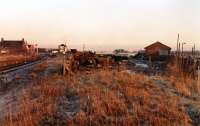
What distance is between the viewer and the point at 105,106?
38.3 feet

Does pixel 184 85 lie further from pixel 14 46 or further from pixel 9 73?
pixel 14 46

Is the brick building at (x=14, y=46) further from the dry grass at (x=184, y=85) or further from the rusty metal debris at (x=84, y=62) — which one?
the dry grass at (x=184, y=85)

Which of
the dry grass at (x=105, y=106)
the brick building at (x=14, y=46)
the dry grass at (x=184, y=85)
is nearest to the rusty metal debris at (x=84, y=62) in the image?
the dry grass at (x=184, y=85)

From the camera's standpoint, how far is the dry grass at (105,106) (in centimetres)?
1052

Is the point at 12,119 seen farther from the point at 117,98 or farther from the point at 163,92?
the point at 163,92

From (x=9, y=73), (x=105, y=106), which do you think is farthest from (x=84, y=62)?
(x=105, y=106)

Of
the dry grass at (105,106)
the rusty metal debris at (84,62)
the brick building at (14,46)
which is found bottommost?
the dry grass at (105,106)

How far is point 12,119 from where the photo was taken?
10.9 meters

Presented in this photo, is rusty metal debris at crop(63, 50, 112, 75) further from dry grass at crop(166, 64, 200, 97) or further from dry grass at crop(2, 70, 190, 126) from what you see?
dry grass at crop(2, 70, 190, 126)

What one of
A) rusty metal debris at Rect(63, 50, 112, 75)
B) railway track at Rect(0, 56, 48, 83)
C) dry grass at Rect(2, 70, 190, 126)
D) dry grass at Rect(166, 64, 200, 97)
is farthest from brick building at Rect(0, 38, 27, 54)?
dry grass at Rect(2, 70, 190, 126)

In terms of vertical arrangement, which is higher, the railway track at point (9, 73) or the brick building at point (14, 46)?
the brick building at point (14, 46)

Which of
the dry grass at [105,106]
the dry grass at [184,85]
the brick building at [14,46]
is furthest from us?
the brick building at [14,46]

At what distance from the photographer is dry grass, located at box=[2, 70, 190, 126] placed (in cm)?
1052

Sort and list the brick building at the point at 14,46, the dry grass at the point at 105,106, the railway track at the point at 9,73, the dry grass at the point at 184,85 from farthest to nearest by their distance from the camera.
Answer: the brick building at the point at 14,46 < the railway track at the point at 9,73 < the dry grass at the point at 184,85 < the dry grass at the point at 105,106
